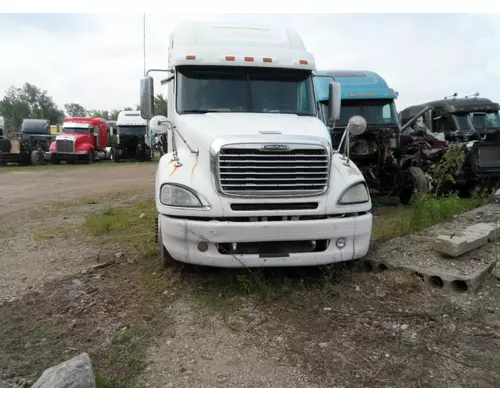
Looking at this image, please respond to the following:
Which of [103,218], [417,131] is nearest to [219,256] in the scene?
[103,218]

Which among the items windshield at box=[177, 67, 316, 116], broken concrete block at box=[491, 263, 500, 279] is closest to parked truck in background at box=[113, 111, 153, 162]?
windshield at box=[177, 67, 316, 116]

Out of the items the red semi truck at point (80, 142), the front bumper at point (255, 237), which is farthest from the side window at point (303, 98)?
the red semi truck at point (80, 142)

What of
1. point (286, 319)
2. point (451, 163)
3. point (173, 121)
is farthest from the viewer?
point (451, 163)

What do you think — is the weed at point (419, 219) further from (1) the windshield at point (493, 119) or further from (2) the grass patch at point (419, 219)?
(1) the windshield at point (493, 119)

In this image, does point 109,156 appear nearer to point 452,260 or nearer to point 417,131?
point 417,131

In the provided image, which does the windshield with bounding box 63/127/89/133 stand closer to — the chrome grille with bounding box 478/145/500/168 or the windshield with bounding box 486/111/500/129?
the windshield with bounding box 486/111/500/129

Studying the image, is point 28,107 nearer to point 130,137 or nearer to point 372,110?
point 130,137

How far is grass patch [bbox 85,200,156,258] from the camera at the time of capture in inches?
230

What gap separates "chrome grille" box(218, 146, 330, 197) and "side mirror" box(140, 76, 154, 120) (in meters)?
1.93

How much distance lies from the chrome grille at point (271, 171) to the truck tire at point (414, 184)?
4.74 metres

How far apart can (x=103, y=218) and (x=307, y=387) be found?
578 centimetres

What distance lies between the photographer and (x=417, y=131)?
11.5 meters

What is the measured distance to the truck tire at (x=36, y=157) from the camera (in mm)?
23219

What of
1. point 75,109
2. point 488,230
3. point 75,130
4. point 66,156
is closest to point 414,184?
point 488,230
